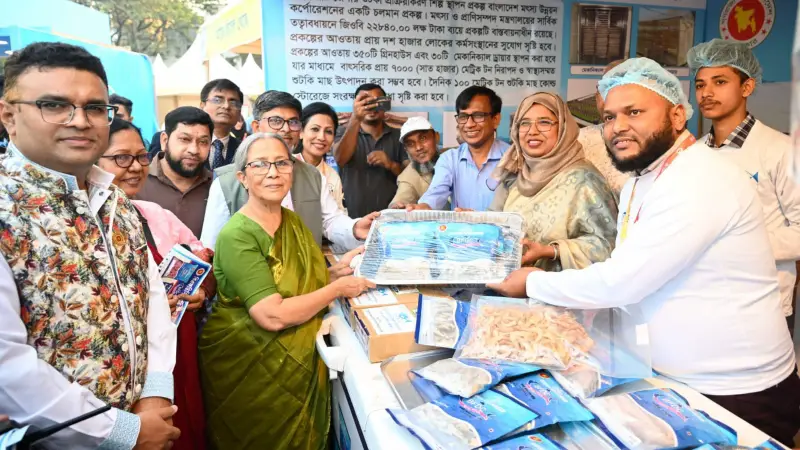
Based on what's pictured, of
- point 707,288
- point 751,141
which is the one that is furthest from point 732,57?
point 707,288

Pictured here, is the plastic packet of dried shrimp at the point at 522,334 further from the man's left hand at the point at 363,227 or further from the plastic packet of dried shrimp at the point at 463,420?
the man's left hand at the point at 363,227

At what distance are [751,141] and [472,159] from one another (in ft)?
4.73

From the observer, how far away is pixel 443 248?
1844 mm

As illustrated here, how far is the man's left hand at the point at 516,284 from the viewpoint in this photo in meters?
1.58

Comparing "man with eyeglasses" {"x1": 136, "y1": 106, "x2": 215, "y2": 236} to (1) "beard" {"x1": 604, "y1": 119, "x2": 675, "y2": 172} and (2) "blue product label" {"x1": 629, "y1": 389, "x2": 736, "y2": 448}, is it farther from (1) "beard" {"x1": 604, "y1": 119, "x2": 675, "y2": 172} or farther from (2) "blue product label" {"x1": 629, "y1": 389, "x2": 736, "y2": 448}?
(2) "blue product label" {"x1": 629, "y1": 389, "x2": 736, "y2": 448}

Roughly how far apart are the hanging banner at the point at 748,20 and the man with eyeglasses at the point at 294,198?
4049 millimetres

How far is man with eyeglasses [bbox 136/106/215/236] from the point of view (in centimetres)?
254

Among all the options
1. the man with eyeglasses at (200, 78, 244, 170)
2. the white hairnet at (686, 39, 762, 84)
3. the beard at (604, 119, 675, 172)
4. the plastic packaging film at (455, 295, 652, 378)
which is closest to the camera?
the plastic packaging film at (455, 295, 652, 378)

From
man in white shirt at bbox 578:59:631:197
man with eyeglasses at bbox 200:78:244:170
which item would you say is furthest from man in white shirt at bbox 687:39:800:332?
man with eyeglasses at bbox 200:78:244:170

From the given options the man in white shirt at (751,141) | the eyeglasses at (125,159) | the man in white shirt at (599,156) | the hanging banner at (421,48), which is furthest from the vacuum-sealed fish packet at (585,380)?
the hanging banner at (421,48)

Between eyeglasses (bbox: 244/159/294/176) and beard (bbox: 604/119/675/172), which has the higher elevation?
beard (bbox: 604/119/675/172)

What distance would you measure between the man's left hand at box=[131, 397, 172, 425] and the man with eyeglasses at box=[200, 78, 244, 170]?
2.28 m

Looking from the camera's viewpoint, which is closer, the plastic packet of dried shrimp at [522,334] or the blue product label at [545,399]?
the blue product label at [545,399]

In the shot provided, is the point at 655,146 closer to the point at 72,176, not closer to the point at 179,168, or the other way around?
the point at 72,176
